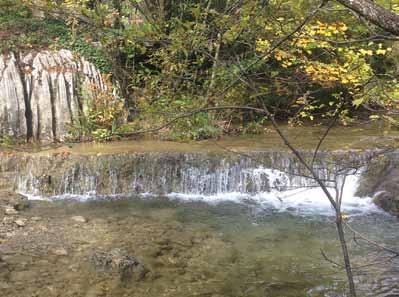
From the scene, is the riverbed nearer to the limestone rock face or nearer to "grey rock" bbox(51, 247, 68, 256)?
"grey rock" bbox(51, 247, 68, 256)

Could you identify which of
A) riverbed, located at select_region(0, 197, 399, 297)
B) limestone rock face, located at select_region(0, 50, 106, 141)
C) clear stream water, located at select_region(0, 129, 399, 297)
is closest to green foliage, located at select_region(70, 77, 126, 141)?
limestone rock face, located at select_region(0, 50, 106, 141)

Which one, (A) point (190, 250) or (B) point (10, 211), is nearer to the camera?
(A) point (190, 250)

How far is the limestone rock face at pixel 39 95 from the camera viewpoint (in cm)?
1037

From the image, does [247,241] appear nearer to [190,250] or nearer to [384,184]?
[190,250]

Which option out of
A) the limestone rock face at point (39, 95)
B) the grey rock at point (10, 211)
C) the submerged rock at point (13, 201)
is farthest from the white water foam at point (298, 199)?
the limestone rock face at point (39, 95)

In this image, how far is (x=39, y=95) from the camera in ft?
34.7

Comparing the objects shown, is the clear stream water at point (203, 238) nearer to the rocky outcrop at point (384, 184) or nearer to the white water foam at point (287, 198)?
the white water foam at point (287, 198)

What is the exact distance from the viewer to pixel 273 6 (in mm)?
2514

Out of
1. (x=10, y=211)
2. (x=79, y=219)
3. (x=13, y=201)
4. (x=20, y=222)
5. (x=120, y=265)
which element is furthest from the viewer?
(x=13, y=201)

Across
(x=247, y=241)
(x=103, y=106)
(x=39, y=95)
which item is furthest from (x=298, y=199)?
(x=39, y=95)

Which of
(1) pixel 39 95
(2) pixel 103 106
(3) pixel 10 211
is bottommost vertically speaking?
(3) pixel 10 211

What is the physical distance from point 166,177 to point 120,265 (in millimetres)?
3723

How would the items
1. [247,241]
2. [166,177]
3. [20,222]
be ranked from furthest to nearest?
[166,177] < [20,222] < [247,241]

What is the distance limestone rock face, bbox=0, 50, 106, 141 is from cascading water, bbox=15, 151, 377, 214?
1.99 metres
